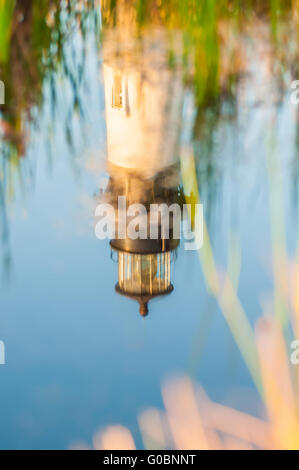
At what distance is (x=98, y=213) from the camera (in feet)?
8.79

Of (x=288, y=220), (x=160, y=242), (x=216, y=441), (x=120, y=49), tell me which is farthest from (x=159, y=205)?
(x=120, y=49)

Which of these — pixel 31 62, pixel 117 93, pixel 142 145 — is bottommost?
pixel 142 145

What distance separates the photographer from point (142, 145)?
3.17 m

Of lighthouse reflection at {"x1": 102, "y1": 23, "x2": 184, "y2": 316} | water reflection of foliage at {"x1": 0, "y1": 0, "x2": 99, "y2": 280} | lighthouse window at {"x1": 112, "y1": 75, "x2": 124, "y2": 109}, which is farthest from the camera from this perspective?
lighthouse window at {"x1": 112, "y1": 75, "x2": 124, "y2": 109}

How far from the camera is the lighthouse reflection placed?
256 cm

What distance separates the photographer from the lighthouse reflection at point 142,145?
2557 millimetres

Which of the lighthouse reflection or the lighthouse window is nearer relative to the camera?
the lighthouse reflection

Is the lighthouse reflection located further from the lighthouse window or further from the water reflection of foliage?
the water reflection of foliage

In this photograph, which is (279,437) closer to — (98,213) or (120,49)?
(98,213)

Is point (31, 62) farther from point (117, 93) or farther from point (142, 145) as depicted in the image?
point (142, 145)

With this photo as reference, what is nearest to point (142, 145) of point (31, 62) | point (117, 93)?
point (117, 93)

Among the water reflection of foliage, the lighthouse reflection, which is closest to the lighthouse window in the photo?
the lighthouse reflection

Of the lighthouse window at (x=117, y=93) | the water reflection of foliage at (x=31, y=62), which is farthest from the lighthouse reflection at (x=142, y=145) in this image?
the water reflection of foliage at (x=31, y=62)

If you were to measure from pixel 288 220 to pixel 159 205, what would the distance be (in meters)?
0.41
